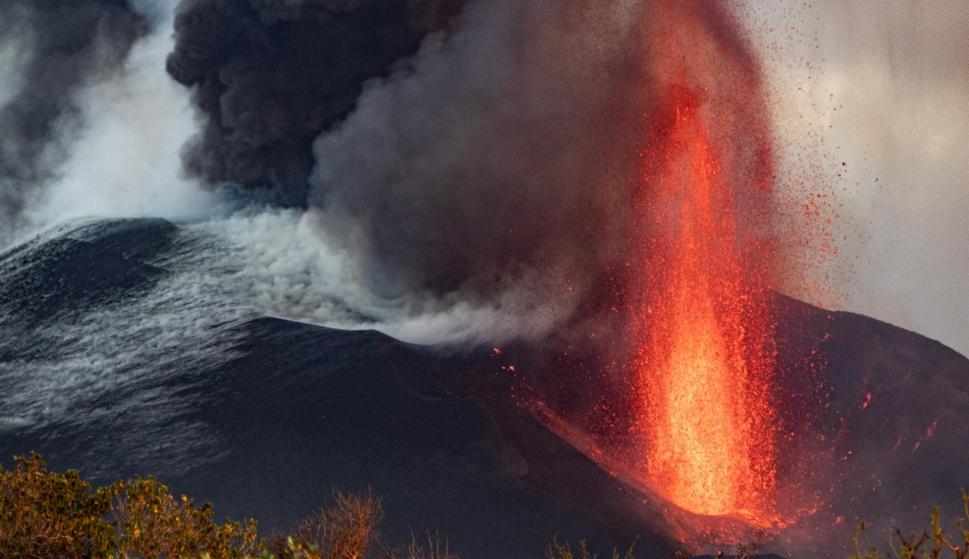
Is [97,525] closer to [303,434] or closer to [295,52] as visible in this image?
[303,434]

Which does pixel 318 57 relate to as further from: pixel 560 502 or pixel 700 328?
pixel 560 502

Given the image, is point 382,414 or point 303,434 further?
point 382,414

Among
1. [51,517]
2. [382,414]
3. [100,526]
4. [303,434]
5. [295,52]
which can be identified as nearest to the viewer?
[100,526]

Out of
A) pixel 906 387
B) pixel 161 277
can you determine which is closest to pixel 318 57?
pixel 161 277

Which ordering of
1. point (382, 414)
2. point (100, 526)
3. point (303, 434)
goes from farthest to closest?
point (382, 414)
point (303, 434)
point (100, 526)

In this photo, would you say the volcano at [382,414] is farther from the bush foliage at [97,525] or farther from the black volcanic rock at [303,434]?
the bush foliage at [97,525]

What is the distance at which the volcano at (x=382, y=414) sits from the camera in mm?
28062

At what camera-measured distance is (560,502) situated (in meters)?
27.7

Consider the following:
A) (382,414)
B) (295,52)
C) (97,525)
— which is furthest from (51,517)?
(295,52)

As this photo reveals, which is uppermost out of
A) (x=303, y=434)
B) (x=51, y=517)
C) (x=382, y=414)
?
(x=382, y=414)

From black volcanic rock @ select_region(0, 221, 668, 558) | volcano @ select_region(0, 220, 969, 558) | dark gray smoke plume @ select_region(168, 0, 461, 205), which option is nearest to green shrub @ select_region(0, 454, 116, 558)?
black volcanic rock @ select_region(0, 221, 668, 558)

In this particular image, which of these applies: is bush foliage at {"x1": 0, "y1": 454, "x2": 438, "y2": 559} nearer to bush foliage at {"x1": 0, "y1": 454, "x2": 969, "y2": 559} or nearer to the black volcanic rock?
bush foliage at {"x1": 0, "y1": 454, "x2": 969, "y2": 559}

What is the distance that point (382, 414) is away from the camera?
32.2 metres

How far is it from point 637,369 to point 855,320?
1437 cm
